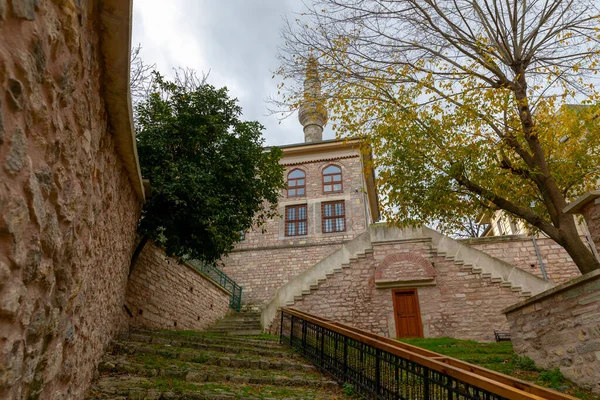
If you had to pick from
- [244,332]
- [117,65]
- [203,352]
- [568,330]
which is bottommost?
[203,352]

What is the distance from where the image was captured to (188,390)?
15.2 feet

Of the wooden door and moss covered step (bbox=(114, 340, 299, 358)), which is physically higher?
the wooden door

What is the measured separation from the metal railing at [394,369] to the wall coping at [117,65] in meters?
4.05

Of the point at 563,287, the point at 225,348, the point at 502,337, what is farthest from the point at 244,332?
the point at 563,287

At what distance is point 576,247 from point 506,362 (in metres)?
2.50

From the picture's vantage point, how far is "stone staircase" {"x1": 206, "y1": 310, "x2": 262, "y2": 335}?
12.2m

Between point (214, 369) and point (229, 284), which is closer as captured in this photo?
point (214, 369)

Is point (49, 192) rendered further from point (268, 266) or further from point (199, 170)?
point (268, 266)

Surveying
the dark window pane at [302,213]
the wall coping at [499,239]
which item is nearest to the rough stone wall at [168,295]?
the dark window pane at [302,213]

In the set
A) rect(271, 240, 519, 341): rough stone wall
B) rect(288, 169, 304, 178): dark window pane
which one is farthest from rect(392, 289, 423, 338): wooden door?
rect(288, 169, 304, 178): dark window pane

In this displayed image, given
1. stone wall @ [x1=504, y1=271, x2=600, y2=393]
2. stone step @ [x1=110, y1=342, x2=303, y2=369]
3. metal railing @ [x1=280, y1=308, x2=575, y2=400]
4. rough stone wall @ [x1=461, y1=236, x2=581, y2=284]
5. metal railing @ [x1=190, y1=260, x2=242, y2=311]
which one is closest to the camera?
metal railing @ [x1=280, y1=308, x2=575, y2=400]

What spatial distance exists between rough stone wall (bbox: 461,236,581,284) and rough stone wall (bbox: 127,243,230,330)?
9.92 m

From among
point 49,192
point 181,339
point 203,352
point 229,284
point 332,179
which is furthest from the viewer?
point 332,179

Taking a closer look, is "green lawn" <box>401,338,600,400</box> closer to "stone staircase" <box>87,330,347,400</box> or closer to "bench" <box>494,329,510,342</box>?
"bench" <box>494,329,510,342</box>
